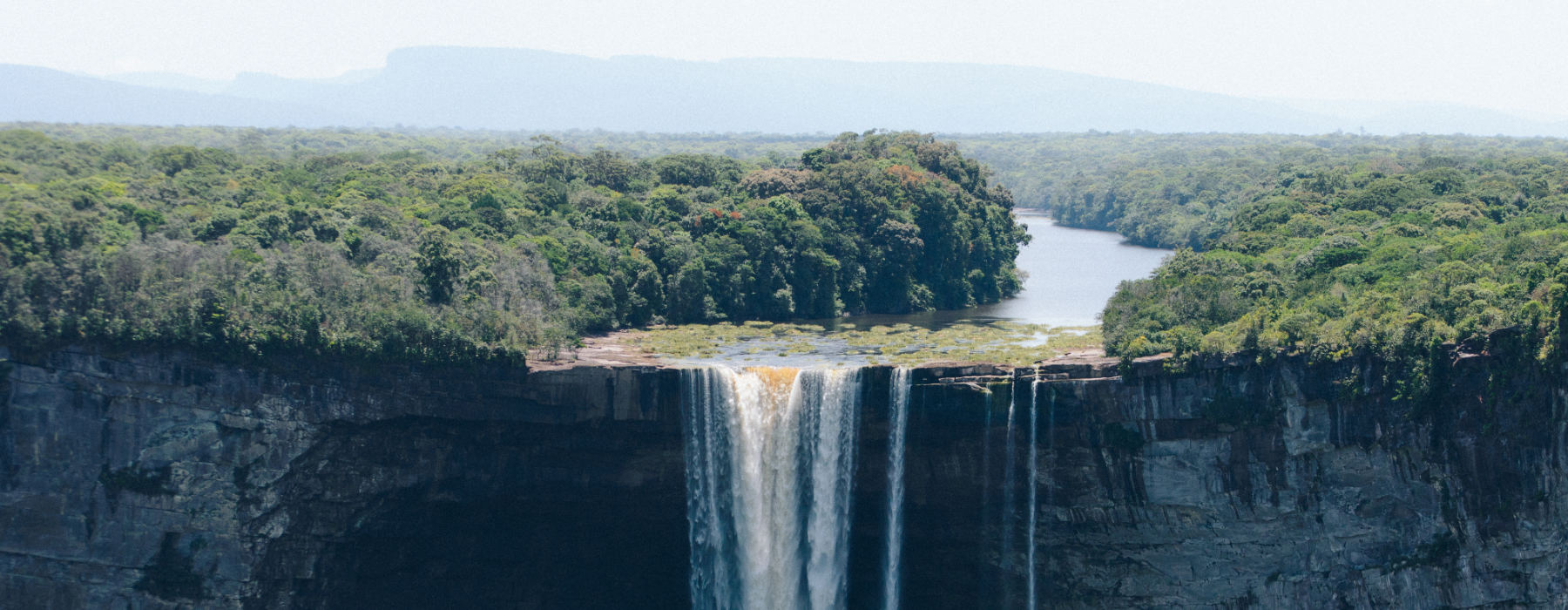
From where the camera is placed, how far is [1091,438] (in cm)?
3606

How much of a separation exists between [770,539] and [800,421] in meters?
3.92

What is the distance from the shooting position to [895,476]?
123 feet

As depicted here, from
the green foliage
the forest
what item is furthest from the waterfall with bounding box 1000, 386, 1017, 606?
the green foliage

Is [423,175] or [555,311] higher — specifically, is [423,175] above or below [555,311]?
above

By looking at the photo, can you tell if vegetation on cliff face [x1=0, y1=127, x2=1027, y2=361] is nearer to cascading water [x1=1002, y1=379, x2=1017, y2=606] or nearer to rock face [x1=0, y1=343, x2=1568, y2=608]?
rock face [x1=0, y1=343, x2=1568, y2=608]

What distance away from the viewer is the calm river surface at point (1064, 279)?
55.2 m

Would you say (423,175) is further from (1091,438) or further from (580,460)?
(1091,438)

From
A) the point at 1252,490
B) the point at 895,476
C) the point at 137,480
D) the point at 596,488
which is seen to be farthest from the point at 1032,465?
the point at 137,480

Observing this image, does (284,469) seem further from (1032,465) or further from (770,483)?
(1032,465)

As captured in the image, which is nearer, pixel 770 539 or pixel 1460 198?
pixel 770 539

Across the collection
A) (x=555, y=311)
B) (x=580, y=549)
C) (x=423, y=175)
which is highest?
(x=423, y=175)

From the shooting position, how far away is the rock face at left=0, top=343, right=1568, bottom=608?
34.8 metres

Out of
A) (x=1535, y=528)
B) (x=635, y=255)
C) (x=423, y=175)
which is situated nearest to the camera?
(x=1535, y=528)

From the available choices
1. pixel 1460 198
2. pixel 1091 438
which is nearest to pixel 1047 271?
pixel 1460 198
